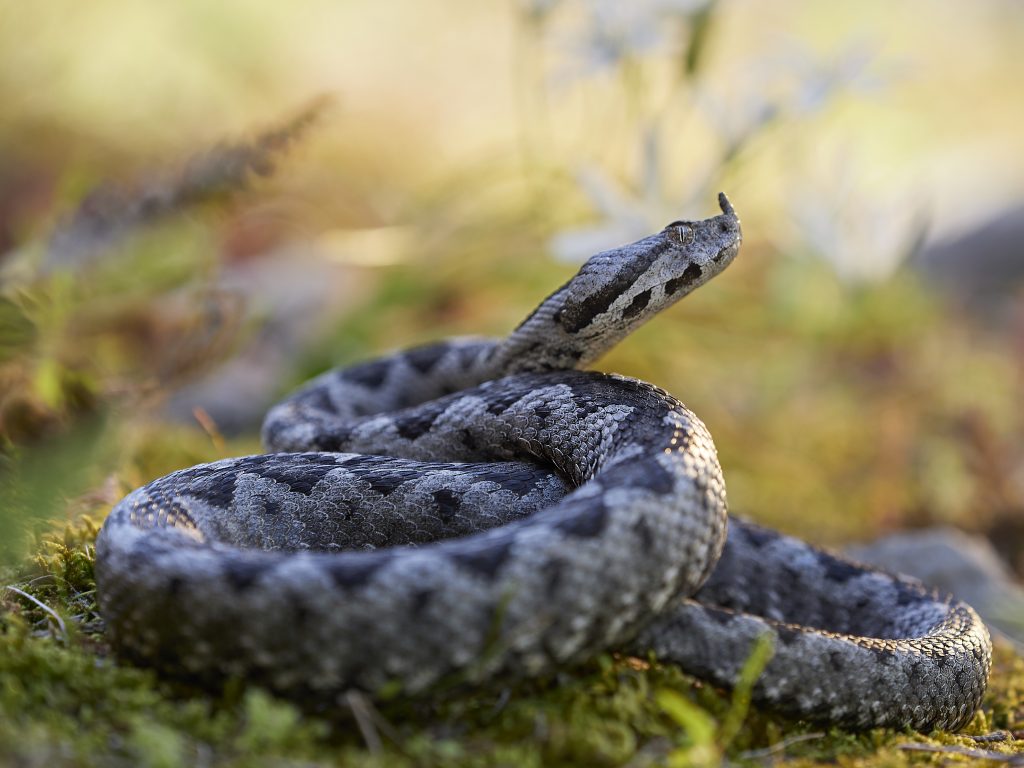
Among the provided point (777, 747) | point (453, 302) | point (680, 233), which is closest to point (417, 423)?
point (680, 233)

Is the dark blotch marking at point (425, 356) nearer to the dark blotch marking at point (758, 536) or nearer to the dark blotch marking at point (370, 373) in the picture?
the dark blotch marking at point (370, 373)

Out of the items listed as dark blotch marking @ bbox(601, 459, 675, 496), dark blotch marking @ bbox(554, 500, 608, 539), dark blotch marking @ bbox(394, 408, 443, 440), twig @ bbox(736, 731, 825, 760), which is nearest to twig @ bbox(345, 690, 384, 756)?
dark blotch marking @ bbox(554, 500, 608, 539)

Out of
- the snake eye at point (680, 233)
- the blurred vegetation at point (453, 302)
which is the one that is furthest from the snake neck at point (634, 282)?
the blurred vegetation at point (453, 302)

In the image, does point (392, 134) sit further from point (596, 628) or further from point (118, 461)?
point (596, 628)

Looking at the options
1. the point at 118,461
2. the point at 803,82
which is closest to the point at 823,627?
the point at 803,82

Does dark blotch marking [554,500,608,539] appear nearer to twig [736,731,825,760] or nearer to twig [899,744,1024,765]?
twig [736,731,825,760]

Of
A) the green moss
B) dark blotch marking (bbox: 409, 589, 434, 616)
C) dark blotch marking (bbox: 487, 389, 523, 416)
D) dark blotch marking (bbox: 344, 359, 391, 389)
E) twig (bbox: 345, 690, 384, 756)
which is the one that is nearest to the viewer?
the green moss
